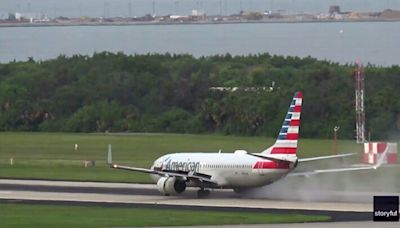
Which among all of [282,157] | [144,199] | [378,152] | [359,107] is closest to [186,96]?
[359,107]

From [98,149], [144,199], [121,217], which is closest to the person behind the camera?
[121,217]

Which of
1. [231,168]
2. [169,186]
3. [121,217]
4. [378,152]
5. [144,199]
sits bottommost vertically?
[144,199]

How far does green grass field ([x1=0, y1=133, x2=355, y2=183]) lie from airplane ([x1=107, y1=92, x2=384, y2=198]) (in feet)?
32.6

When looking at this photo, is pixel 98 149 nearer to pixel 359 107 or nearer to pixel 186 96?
pixel 359 107

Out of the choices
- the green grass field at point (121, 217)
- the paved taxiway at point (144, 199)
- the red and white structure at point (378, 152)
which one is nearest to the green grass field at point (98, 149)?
the paved taxiway at point (144, 199)

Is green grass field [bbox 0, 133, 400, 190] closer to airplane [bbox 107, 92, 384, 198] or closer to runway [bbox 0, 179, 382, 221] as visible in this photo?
runway [bbox 0, 179, 382, 221]

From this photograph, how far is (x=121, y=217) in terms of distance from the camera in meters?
63.3

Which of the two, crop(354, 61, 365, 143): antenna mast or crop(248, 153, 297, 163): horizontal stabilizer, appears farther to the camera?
crop(354, 61, 365, 143): antenna mast

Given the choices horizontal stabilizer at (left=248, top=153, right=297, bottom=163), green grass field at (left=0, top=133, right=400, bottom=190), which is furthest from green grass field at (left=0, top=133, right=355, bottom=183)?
horizontal stabilizer at (left=248, top=153, right=297, bottom=163)

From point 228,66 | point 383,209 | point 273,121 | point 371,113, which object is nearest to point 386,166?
point 383,209

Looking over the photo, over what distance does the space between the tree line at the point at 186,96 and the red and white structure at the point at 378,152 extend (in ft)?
108

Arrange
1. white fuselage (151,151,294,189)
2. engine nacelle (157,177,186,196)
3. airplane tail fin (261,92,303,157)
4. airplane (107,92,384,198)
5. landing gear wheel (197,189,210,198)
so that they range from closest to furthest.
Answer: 1. airplane tail fin (261,92,303,157)
2. airplane (107,92,384,198)
3. white fuselage (151,151,294,189)
4. engine nacelle (157,177,186,196)
5. landing gear wheel (197,189,210,198)

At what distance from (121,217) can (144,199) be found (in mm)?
11267

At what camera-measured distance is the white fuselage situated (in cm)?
7419
